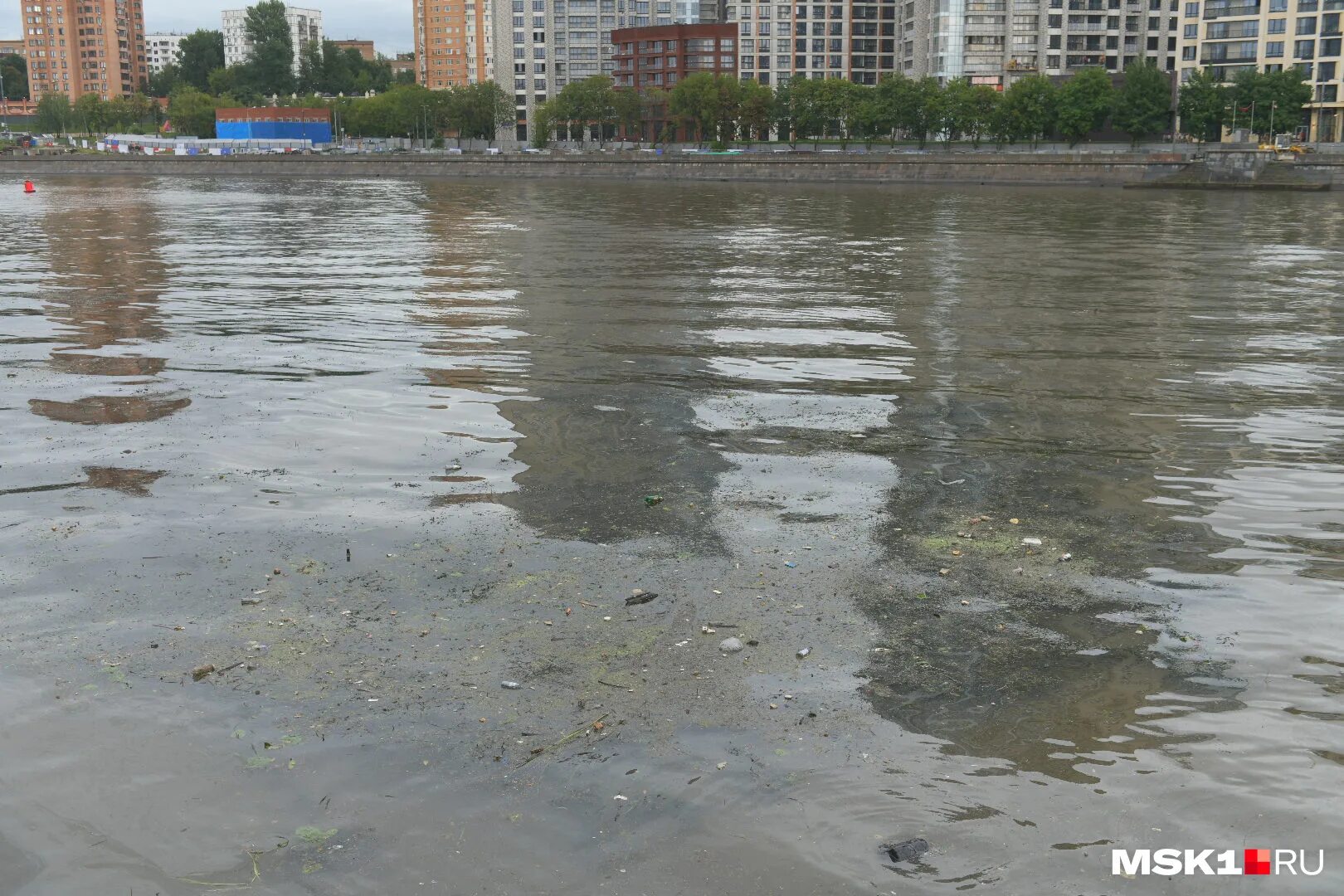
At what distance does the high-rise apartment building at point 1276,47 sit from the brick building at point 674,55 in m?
52.7

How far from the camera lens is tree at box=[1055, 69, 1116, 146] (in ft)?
350

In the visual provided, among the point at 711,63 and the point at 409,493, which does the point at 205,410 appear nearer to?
the point at 409,493

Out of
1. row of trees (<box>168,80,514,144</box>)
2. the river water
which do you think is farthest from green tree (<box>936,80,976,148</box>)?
the river water

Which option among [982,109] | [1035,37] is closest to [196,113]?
[1035,37]

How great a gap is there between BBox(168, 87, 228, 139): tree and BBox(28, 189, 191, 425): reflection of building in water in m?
153

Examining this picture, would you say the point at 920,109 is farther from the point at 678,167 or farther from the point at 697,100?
the point at 678,167

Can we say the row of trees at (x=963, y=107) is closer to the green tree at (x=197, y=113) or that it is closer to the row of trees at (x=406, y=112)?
the row of trees at (x=406, y=112)

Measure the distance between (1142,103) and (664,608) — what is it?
11072cm

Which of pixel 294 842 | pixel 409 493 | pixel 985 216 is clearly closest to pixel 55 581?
pixel 409 493

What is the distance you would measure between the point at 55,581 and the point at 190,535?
984 millimetres

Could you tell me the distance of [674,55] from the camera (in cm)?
15150

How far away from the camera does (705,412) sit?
484 inches

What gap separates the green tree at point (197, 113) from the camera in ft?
595

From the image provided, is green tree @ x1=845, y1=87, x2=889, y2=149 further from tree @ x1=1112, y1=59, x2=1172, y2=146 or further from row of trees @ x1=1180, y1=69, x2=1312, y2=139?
row of trees @ x1=1180, y1=69, x2=1312, y2=139
